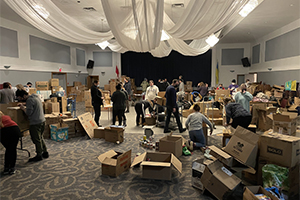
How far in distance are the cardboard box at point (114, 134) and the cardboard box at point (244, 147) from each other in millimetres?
2516

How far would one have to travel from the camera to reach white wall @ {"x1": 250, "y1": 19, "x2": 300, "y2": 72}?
8.83 m

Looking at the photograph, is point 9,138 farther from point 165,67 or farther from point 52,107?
point 165,67

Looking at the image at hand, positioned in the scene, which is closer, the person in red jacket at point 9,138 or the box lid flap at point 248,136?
the box lid flap at point 248,136

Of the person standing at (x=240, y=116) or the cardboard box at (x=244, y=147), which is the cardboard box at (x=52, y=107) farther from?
the cardboard box at (x=244, y=147)

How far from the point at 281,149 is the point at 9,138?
12.7 feet

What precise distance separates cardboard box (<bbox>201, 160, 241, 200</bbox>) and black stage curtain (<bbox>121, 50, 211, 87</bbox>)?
531 inches

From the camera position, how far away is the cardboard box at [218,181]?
247 cm

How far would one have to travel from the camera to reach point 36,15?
105 inches

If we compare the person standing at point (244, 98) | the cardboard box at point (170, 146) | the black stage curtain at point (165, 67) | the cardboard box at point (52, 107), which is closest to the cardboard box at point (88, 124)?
the cardboard box at point (52, 107)

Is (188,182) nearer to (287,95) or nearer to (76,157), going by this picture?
(76,157)

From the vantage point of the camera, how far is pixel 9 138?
3.09 m

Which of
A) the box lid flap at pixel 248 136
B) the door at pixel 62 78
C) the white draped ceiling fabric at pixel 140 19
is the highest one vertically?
the white draped ceiling fabric at pixel 140 19

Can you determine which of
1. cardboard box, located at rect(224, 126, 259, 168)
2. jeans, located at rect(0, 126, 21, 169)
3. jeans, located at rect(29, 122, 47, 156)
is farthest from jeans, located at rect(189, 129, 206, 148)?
jeans, located at rect(0, 126, 21, 169)

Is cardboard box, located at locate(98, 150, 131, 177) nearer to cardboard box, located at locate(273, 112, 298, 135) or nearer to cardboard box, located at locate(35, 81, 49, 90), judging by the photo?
cardboard box, located at locate(273, 112, 298, 135)
